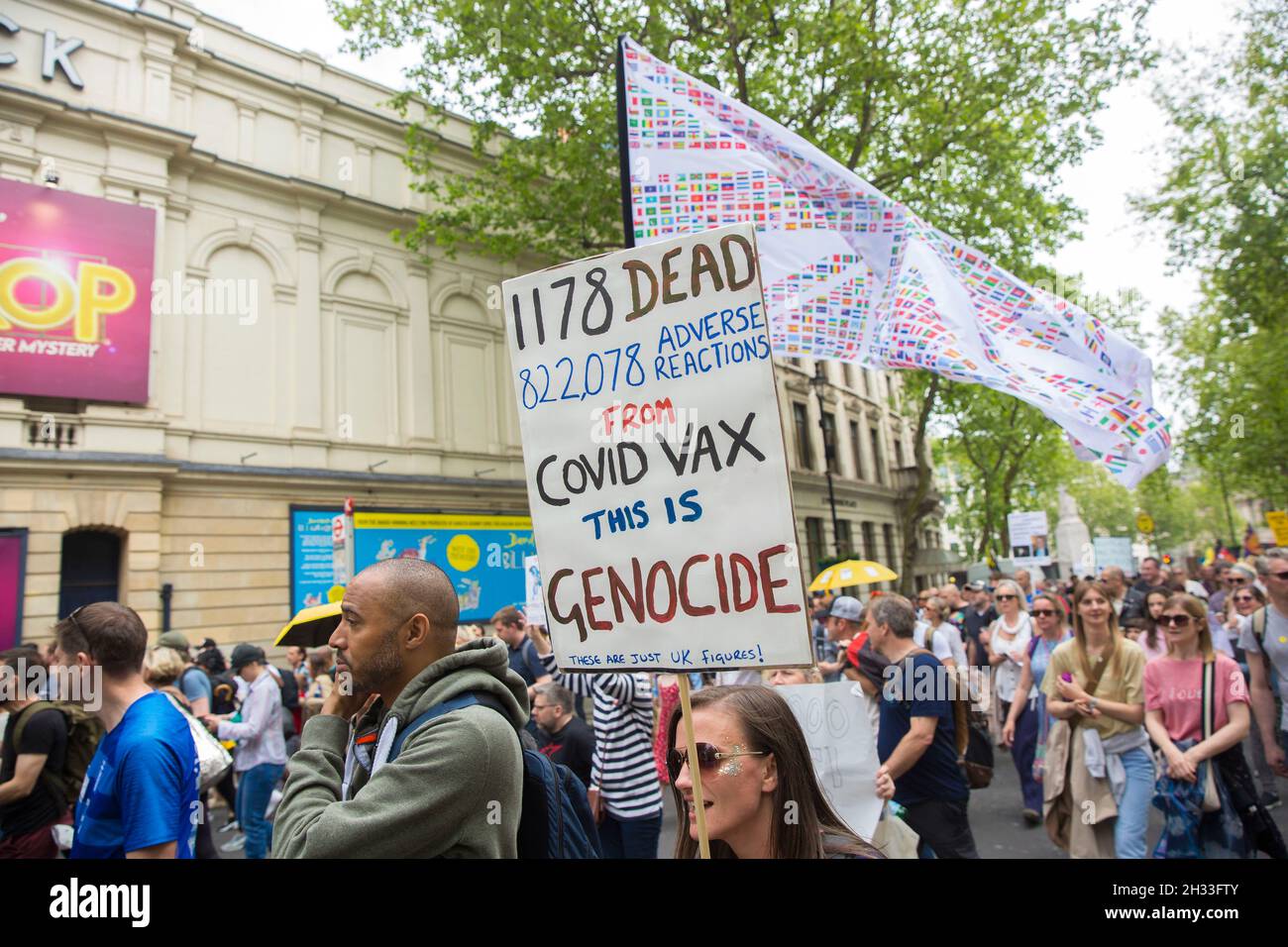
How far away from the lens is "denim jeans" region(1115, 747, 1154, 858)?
4.77m

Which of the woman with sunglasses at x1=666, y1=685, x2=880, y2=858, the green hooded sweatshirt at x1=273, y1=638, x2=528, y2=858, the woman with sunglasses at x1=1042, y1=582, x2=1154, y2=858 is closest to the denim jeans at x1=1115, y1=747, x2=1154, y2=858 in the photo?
the woman with sunglasses at x1=1042, y1=582, x2=1154, y2=858

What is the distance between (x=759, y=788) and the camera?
2088 mm

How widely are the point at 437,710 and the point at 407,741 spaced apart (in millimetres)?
98

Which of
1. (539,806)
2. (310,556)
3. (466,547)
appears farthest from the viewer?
(466,547)

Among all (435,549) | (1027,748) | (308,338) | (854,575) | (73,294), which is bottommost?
(1027,748)

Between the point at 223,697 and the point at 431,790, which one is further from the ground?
the point at 431,790

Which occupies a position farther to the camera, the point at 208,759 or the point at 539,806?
the point at 208,759

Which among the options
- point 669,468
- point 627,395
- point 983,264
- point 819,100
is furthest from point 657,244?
point 819,100

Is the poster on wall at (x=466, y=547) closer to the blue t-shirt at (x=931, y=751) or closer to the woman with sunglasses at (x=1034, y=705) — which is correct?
the woman with sunglasses at (x=1034, y=705)

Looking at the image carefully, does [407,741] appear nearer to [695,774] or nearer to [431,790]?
[431,790]

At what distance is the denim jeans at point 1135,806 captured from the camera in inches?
188

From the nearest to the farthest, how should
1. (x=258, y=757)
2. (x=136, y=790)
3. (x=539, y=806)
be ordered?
(x=539, y=806) → (x=136, y=790) → (x=258, y=757)

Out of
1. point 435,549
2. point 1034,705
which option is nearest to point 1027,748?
point 1034,705
